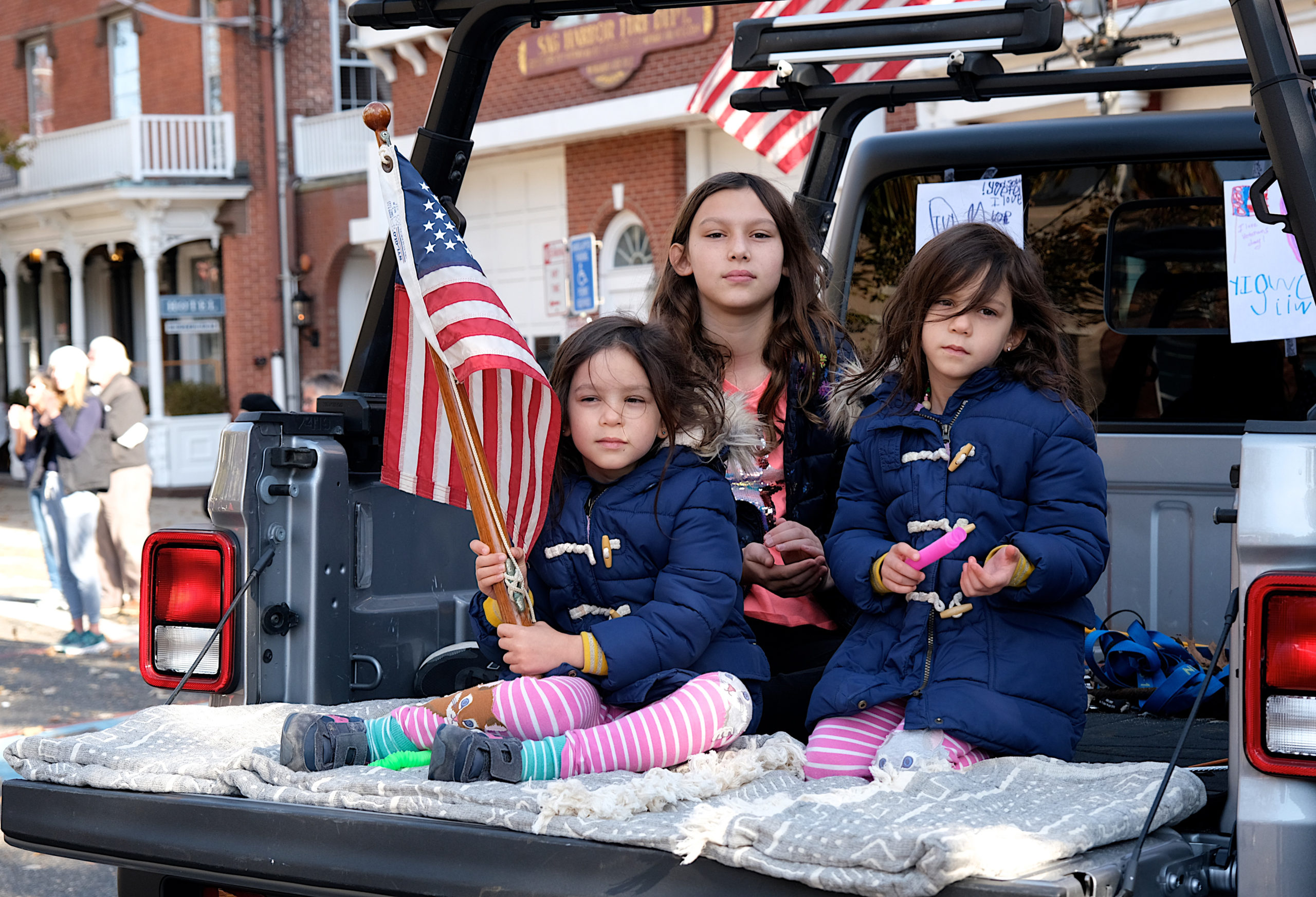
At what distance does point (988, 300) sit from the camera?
8.77 ft

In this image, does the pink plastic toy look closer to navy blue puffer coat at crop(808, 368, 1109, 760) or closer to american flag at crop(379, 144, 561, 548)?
navy blue puffer coat at crop(808, 368, 1109, 760)

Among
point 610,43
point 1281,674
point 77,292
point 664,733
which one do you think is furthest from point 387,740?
point 77,292

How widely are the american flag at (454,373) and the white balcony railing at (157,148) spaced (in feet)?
75.8

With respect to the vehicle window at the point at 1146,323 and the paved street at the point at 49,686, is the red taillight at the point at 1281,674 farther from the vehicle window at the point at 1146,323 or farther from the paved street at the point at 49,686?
the paved street at the point at 49,686

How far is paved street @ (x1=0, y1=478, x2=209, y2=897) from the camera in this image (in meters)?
5.03

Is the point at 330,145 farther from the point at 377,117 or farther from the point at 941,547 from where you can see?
the point at 941,547

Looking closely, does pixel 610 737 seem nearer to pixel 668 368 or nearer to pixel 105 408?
pixel 668 368

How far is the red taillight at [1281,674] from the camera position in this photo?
196cm

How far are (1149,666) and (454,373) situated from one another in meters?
1.87

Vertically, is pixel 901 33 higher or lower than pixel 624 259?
lower

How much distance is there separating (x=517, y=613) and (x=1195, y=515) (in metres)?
2.02

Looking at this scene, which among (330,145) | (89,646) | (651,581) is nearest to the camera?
(651,581)

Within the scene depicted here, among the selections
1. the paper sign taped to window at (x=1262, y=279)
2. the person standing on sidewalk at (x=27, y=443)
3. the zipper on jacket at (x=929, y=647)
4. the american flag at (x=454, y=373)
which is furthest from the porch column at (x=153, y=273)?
the zipper on jacket at (x=929, y=647)

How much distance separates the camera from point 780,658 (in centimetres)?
314
